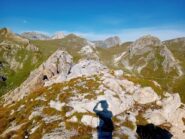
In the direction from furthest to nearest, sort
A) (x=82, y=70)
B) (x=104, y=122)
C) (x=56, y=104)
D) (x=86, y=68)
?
(x=86, y=68)
(x=82, y=70)
(x=56, y=104)
(x=104, y=122)

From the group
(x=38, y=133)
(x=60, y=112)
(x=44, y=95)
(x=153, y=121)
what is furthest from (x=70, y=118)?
(x=153, y=121)

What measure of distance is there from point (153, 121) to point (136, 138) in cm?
863

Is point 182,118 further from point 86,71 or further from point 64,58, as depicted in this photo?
point 64,58

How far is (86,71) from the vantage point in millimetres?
66500

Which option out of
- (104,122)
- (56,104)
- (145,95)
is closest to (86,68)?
(145,95)

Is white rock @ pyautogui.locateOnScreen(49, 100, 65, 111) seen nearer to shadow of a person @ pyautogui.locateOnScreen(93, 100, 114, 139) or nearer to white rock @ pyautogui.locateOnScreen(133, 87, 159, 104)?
shadow of a person @ pyautogui.locateOnScreen(93, 100, 114, 139)

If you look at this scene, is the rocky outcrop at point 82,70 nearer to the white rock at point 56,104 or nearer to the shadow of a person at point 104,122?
the white rock at point 56,104

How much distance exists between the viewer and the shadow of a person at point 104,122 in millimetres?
39362

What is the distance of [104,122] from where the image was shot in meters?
42.4

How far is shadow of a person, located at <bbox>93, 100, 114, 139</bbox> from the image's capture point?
129ft

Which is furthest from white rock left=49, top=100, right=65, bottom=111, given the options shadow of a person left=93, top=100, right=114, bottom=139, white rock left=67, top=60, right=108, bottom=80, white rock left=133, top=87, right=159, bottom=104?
white rock left=67, top=60, right=108, bottom=80

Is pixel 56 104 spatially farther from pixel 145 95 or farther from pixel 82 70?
pixel 82 70

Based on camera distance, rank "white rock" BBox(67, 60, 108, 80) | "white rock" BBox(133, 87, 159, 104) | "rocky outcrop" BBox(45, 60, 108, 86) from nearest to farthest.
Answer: "white rock" BBox(133, 87, 159, 104)
"rocky outcrop" BBox(45, 60, 108, 86)
"white rock" BBox(67, 60, 108, 80)

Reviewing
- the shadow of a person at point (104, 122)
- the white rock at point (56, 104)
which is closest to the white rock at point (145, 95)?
the shadow of a person at point (104, 122)
